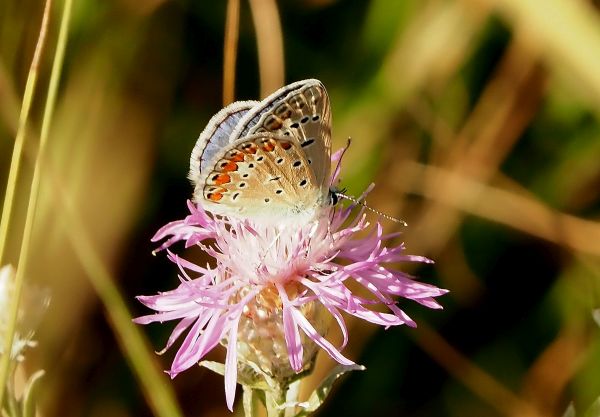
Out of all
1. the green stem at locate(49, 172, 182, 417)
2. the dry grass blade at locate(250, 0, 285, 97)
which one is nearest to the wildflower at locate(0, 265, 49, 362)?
the green stem at locate(49, 172, 182, 417)

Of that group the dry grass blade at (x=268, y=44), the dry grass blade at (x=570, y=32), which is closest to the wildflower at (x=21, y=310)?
the dry grass blade at (x=268, y=44)

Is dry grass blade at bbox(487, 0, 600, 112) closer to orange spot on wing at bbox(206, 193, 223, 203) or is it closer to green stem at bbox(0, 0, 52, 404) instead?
orange spot on wing at bbox(206, 193, 223, 203)

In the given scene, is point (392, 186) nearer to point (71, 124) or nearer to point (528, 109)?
point (528, 109)

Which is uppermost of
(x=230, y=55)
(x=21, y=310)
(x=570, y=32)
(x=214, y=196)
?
(x=570, y=32)

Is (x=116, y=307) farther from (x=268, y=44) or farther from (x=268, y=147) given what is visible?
(x=268, y=44)

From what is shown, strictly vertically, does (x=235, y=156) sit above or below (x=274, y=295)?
above

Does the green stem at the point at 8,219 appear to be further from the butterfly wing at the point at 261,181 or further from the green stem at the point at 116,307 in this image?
the butterfly wing at the point at 261,181

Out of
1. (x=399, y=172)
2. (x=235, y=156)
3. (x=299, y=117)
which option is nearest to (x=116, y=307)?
(x=235, y=156)
